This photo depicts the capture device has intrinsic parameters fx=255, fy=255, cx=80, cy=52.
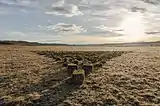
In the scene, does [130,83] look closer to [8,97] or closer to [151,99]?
[151,99]

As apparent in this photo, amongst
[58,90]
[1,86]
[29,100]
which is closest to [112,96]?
[58,90]

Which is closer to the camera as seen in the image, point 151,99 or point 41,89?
point 151,99

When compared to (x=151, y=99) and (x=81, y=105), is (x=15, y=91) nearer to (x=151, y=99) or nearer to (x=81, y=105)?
(x=81, y=105)

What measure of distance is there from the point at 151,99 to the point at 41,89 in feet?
22.1

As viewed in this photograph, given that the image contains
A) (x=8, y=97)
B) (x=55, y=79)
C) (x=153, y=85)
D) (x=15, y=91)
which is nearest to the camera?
(x=8, y=97)

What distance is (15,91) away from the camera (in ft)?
51.6

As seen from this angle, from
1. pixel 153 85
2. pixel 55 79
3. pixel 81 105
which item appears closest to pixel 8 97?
pixel 81 105

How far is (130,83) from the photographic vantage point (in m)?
17.8

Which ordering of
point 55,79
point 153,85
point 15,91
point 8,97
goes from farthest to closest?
1. point 55,79
2. point 153,85
3. point 15,91
4. point 8,97

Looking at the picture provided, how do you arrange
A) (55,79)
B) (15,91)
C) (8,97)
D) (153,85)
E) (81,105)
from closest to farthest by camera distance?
1. (81,105)
2. (8,97)
3. (15,91)
4. (153,85)
5. (55,79)

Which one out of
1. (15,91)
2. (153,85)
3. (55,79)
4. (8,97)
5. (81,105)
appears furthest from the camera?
(55,79)

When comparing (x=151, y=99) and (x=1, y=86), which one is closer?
(x=151, y=99)

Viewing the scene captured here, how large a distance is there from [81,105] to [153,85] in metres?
6.35

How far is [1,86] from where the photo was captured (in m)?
17.2
